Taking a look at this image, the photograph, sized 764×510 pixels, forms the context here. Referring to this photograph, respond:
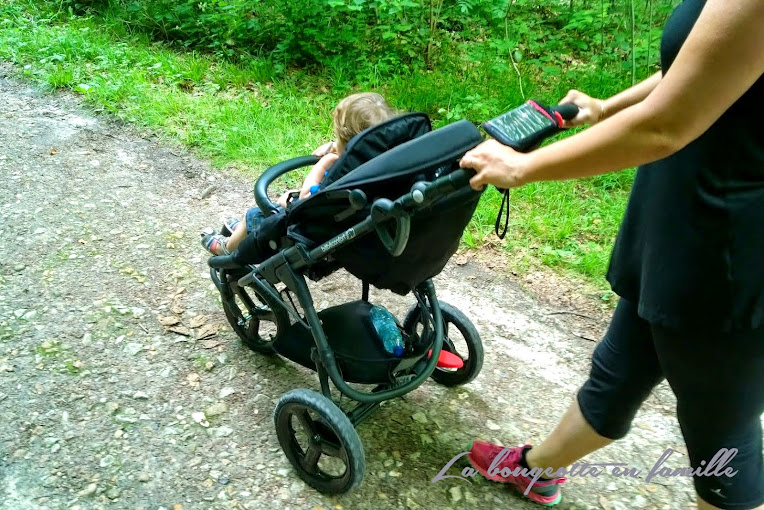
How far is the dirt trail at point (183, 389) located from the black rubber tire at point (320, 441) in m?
0.07

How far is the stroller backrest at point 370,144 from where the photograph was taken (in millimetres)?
1894

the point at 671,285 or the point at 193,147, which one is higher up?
the point at 671,285

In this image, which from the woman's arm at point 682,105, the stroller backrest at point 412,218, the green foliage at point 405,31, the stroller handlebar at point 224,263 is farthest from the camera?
the green foliage at point 405,31

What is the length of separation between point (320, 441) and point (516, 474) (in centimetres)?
68

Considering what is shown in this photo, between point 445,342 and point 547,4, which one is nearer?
point 445,342

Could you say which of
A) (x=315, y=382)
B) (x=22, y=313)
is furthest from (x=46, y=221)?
(x=315, y=382)

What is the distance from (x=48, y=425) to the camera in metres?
2.40

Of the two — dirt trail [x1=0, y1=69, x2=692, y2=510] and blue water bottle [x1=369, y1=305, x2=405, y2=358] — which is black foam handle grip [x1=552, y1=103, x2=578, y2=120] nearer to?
blue water bottle [x1=369, y1=305, x2=405, y2=358]

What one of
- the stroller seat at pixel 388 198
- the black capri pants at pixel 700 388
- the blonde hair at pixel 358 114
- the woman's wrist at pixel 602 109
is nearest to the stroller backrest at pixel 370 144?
the stroller seat at pixel 388 198

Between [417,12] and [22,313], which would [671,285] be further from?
[417,12]

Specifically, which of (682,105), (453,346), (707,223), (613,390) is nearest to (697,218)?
(707,223)

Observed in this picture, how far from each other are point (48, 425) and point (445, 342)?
5.24 ft

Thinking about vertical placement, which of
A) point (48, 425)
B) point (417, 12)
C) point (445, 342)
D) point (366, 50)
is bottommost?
point (48, 425)

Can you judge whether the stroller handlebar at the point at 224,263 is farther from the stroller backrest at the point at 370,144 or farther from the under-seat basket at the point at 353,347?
the stroller backrest at the point at 370,144
